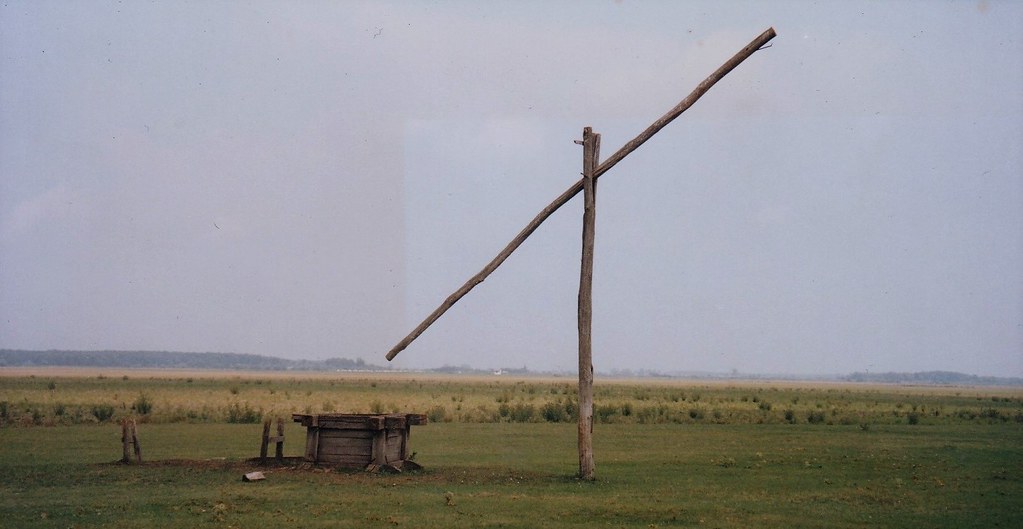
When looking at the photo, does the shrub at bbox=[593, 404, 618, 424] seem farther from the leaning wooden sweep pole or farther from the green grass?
the leaning wooden sweep pole

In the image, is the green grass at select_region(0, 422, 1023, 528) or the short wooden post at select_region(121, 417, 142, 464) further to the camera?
the short wooden post at select_region(121, 417, 142, 464)

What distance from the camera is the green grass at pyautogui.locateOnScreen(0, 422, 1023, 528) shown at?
15148 millimetres

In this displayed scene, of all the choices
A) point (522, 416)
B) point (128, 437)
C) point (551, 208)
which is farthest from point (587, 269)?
point (522, 416)

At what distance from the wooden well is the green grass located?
1.99 ft

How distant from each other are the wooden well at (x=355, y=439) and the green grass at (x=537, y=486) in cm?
61

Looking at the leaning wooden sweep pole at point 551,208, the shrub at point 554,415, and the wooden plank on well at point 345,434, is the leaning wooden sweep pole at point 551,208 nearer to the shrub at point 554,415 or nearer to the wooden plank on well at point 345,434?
the wooden plank on well at point 345,434

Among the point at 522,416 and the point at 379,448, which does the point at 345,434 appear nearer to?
the point at 379,448

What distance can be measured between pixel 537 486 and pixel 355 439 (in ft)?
14.7

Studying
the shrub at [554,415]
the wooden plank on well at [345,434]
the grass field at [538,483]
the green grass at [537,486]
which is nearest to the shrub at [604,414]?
the shrub at [554,415]

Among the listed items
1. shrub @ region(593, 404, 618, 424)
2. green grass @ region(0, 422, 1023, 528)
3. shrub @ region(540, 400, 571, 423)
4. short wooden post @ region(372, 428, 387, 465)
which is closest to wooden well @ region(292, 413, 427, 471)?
short wooden post @ region(372, 428, 387, 465)

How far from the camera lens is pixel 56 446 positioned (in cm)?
2706

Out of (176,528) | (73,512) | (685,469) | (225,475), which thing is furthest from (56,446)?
(685,469)

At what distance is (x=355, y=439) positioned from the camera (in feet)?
70.0

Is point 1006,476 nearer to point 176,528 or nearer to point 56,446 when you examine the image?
point 176,528
